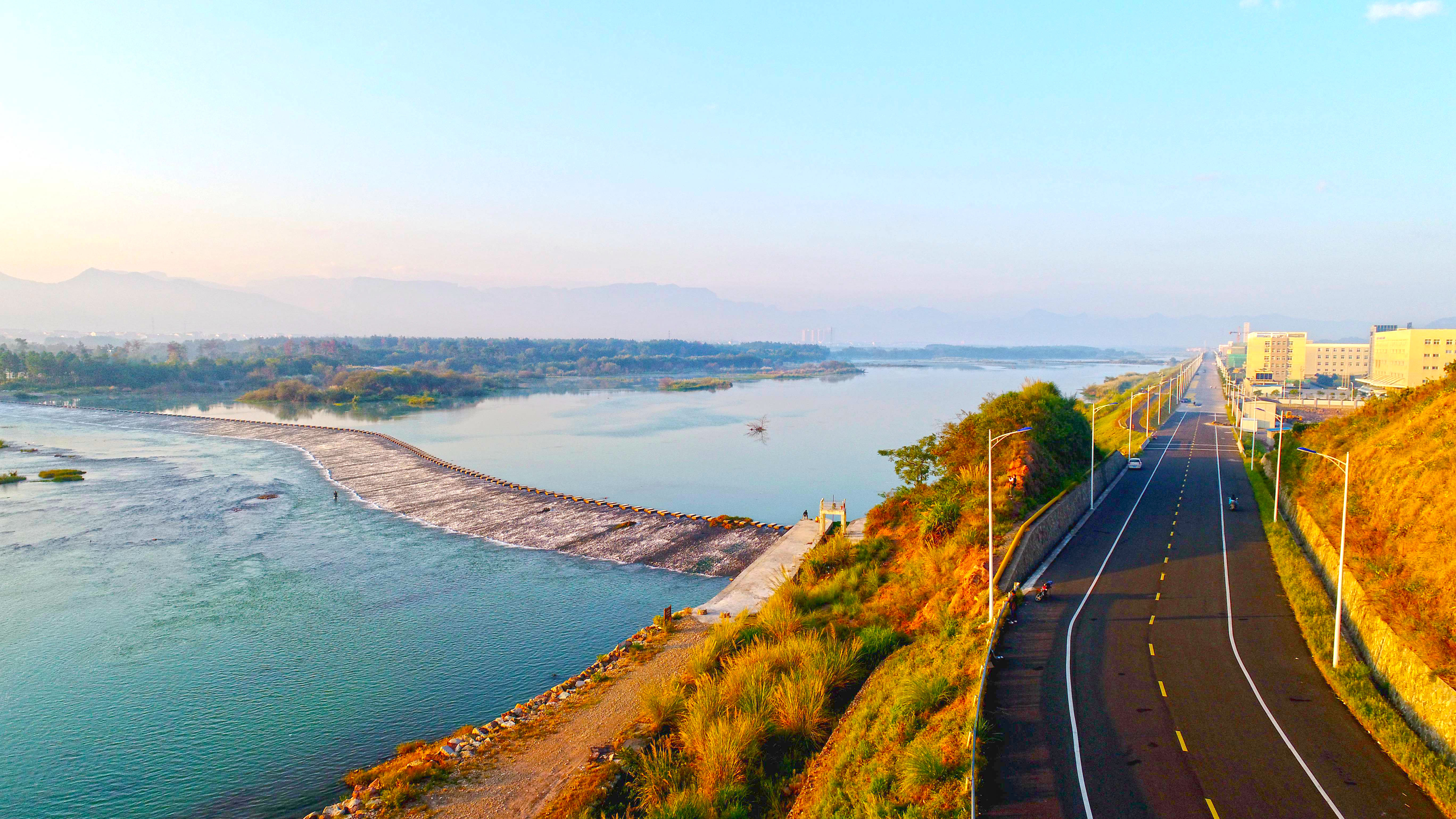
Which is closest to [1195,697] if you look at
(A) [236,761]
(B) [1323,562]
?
(B) [1323,562]

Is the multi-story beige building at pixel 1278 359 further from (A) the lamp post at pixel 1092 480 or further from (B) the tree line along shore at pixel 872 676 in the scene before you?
(B) the tree line along shore at pixel 872 676

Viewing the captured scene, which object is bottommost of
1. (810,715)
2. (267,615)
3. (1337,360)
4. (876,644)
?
(267,615)

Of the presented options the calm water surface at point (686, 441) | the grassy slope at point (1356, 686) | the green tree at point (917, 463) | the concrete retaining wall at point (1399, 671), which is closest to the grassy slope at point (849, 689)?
the green tree at point (917, 463)

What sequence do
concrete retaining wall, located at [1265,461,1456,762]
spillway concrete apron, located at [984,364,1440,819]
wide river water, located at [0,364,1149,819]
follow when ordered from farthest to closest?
wide river water, located at [0,364,1149,819] < concrete retaining wall, located at [1265,461,1456,762] < spillway concrete apron, located at [984,364,1440,819]

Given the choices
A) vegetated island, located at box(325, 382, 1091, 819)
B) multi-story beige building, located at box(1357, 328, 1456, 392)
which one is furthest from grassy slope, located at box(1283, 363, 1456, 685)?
multi-story beige building, located at box(1357, 328, 1456, 392)

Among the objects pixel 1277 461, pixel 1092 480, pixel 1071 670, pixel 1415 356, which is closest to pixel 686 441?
pixel 1092 480

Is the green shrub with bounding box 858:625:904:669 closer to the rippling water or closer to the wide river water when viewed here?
the rippling water

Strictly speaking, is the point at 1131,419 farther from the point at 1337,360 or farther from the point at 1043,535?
the point at 1337,360
